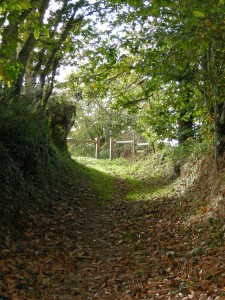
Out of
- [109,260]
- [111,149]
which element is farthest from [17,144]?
[111,149]

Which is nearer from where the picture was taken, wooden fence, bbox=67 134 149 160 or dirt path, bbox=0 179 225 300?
dirt path, bbox=0 179 225 300

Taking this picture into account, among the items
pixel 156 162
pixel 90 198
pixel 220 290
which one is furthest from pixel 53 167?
pixel 220 290

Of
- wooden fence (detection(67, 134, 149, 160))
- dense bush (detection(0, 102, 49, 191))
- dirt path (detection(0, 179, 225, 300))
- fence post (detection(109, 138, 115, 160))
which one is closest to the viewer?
dirt path (detection(0, 179, 225, 300))

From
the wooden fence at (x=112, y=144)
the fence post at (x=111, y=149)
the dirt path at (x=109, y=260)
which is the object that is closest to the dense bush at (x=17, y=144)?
the dirt path at (x=109, y=260)

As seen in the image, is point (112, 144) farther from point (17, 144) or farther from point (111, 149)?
point (17, 144)

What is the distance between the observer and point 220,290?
4.68 m

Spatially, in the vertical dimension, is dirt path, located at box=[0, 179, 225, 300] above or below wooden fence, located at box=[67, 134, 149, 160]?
below

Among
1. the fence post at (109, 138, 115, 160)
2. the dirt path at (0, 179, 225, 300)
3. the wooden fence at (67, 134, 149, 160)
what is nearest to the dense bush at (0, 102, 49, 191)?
the dirt path at (0, 179, 225, 300)

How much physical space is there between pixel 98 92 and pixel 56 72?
4.74 metres

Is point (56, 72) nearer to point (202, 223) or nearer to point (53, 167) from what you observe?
point (53, 167)

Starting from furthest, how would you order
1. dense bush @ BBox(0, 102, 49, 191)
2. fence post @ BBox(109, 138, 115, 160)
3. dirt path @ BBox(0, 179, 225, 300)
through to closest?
fence post @ BBox(109, 138, 115, 160)
dense bush @ BBox(0, 102, 49, 191)
dirt path @ BBox(0, 179, 225, 300)

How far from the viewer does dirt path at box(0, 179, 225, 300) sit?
5.32m

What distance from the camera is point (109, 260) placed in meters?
6.99

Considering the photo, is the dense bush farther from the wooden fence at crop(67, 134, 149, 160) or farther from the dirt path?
the wooden fence at crop(67, 134, 149, 160)
